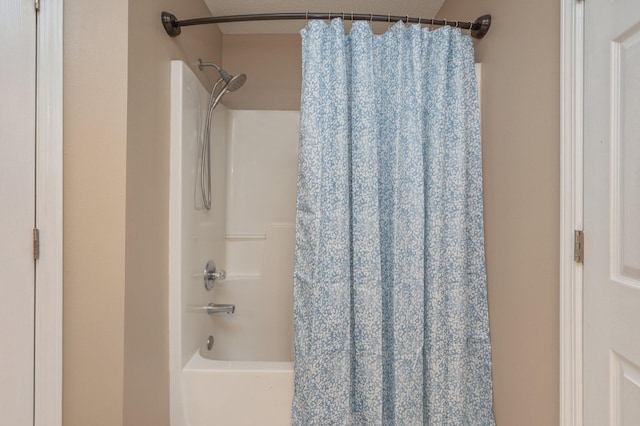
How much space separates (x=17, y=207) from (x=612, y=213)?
1643mm

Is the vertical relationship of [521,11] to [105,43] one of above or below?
above

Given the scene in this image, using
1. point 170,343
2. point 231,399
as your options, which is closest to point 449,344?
point 231,399

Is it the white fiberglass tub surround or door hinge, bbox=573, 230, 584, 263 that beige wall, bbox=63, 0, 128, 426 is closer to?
the white fiberglass tub surround

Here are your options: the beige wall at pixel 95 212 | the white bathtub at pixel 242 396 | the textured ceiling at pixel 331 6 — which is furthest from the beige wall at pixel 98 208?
the textured ceiling at pixel 331 6

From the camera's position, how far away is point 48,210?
41.4 inches

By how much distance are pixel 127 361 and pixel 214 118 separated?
135cm

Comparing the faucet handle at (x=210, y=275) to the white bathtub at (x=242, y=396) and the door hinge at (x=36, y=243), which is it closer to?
the white bathtub at (x=242, y=396)

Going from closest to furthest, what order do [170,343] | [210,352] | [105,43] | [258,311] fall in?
[105,43]
[170,343]
[210,352]
[258,311]

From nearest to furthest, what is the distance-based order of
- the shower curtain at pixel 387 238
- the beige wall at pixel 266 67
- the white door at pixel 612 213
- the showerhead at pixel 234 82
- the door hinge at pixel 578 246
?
the white door at pixel 612 213
the door hinge at pixel 578 246
the shower curtain at pixel 387 238
the showerhead at pixel 234 82
the beige wall at pixel 266 67

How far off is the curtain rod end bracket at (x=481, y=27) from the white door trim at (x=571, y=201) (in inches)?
16.9

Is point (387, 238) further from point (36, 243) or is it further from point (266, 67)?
point (266, 67)

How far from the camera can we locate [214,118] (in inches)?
76.9

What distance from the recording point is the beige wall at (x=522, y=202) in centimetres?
100

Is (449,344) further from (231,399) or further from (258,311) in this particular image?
(258,311)
